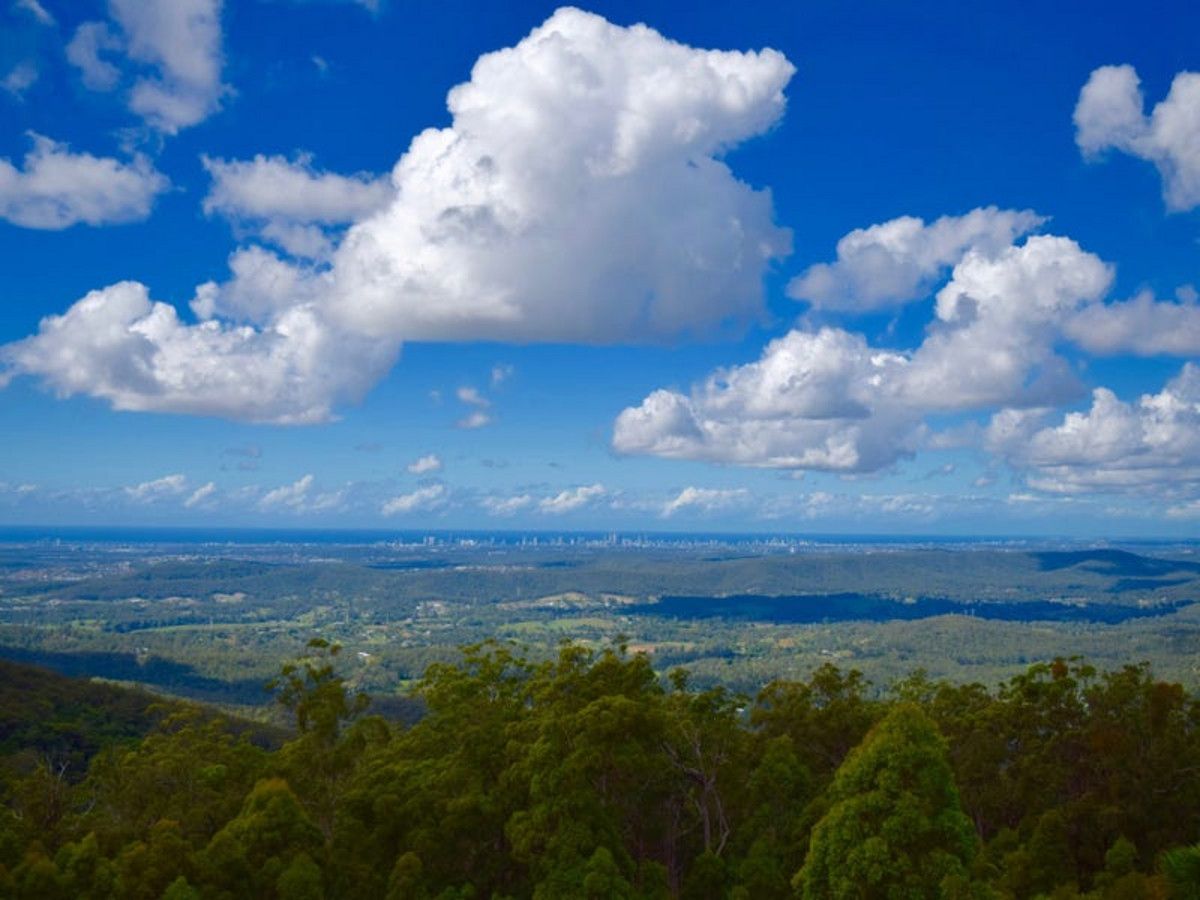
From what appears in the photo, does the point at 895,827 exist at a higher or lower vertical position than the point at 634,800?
higher

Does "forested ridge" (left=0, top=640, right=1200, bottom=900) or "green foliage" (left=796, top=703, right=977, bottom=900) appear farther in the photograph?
"forested ridge" (left=0, top=640, right=1200, bottom=900)

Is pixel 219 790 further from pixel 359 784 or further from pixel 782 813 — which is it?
pixel 782 813

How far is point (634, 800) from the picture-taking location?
82.9 feet

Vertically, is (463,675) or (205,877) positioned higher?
(463,675)

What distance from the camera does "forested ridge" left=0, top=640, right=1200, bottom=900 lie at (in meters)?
18.3

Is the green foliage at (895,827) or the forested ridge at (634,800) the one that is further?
the forested ridge at (634,800)

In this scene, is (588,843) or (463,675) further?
(463,675)

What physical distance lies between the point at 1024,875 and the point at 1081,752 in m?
6.09

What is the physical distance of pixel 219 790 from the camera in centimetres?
2714

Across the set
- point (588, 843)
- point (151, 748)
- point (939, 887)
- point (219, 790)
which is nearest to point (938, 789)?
point (939, 887)

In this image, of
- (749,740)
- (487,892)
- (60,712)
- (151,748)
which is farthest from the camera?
(60,712)

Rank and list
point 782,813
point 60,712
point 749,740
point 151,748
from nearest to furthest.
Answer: point 782,813
point 749,740
point 151,748
point 60,712

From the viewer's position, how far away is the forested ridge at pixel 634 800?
1827 cm

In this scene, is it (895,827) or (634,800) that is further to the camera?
(634,800)
